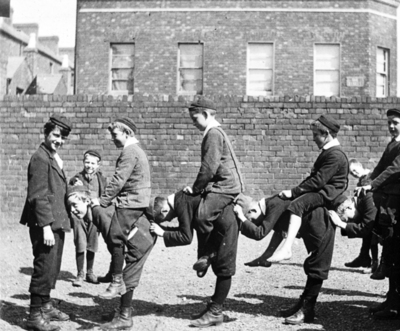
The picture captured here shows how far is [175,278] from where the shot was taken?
8250 millimetres

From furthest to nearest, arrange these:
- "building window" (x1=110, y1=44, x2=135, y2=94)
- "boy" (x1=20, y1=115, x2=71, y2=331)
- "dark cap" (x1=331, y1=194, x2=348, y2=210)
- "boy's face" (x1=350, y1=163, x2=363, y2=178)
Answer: "building window" (x1=110, y1=44, x2=135, y2=94), "boy's face" (x1=350, y1=163, x2=363, y2=178), "dark cap" (x1=331, y1=194, x2=348, y2=210), "boy" (x1=20, y1=115, x2=71, y2=331)

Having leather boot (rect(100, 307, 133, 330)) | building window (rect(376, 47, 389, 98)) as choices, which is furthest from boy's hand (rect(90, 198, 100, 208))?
building window (rect(376, 47, 389, 98))

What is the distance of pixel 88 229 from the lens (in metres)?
8.09

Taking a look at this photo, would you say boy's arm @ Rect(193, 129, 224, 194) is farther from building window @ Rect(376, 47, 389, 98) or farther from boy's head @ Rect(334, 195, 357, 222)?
building window @ Rect(376, 47, 389, 98)

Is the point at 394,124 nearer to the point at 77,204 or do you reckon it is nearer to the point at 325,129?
the point at 325,129

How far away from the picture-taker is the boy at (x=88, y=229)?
798 cm

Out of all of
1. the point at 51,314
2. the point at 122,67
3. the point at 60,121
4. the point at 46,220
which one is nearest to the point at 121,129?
the point at 60,121

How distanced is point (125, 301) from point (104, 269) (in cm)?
323

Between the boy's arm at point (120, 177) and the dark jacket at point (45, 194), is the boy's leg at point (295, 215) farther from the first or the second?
the dark jacket at point (45, 194)

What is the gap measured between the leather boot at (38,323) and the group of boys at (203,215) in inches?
0.4

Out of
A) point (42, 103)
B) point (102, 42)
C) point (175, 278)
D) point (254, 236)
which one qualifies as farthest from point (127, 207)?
point (102, 42)

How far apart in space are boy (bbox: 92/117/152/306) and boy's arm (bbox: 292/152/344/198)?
1.63 meters

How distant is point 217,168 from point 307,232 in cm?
119

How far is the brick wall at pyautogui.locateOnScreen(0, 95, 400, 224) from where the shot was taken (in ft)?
41.6
